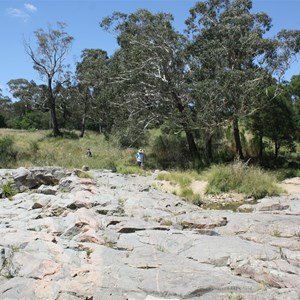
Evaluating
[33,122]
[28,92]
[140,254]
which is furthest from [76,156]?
[33,122]

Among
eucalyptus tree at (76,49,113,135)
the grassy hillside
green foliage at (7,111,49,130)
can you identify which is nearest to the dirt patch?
the grassy hillside

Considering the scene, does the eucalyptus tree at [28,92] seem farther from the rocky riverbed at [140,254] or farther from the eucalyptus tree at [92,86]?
the rocky riverbed at [140,254]

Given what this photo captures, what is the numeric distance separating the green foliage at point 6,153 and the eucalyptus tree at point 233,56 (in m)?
12.0

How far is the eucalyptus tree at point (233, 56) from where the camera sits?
21.8m

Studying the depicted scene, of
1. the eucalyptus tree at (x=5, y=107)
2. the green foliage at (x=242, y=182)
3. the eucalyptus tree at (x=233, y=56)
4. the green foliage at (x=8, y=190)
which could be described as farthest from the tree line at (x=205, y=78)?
the eucalyptus tree at (x=5, y=107)

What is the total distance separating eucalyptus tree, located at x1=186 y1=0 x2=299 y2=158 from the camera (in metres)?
21.8

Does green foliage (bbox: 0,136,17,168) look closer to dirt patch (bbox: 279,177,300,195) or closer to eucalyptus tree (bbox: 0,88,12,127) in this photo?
dirt patch (bbox: 279,177,300,195)

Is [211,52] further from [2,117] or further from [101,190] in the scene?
[2,117]

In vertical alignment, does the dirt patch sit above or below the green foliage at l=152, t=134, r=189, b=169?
below

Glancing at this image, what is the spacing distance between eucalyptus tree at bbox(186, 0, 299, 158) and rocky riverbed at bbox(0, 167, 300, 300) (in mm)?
11787

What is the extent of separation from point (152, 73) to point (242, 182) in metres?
10.4

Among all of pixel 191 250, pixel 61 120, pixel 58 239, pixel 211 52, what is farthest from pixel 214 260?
pixel 61 120

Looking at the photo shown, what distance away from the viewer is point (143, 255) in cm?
660

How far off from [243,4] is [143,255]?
70.2 feet
